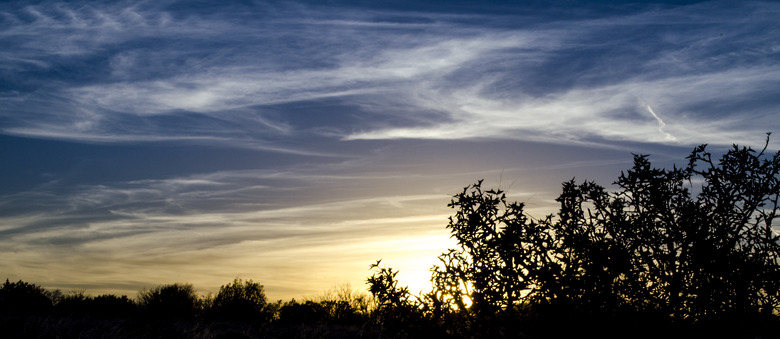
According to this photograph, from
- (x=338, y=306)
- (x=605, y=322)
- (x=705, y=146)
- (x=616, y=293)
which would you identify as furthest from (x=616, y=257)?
(x=338, y=306)

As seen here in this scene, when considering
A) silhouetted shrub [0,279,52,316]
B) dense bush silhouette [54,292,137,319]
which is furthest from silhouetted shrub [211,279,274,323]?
silhouetted shrub [0,279,52,316]

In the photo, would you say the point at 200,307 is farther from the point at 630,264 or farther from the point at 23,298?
the point at 630,264

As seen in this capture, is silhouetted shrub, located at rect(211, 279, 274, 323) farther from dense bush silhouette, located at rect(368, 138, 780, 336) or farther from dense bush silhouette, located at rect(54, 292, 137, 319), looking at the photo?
dense bush silhouette, located at rect(368, 138, 780, 336)

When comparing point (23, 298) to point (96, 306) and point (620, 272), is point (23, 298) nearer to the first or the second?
point (96, 306)

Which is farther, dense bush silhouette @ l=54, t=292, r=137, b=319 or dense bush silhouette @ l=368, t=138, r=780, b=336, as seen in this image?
dense bush silhouette @ l=54, t=292, r=137, b=319

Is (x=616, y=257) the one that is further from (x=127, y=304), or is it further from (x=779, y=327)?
(x=127, y=304)

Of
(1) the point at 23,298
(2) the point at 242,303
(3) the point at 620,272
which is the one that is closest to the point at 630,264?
(3) the point at 620,272

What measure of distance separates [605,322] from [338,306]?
28.2 m

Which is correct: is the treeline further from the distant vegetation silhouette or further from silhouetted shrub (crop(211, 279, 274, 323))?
the distant vegetation silhouette

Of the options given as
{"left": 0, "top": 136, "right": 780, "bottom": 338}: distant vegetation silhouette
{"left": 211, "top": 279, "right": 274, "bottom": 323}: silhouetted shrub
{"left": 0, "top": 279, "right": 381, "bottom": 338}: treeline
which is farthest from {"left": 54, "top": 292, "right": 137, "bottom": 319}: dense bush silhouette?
{"left": 0, "top": 136, "right": 780, "bottom": 338}: distant vegetation silhouette

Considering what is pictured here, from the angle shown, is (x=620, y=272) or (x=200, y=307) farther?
(x=200, y=307)

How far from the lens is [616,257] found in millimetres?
6113

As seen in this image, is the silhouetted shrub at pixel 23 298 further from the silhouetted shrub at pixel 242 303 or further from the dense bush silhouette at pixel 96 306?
the silhouetted shrub at pixel 242 303

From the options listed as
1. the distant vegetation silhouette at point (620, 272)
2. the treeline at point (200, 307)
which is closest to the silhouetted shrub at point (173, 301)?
the treeline at point (200, 307)
